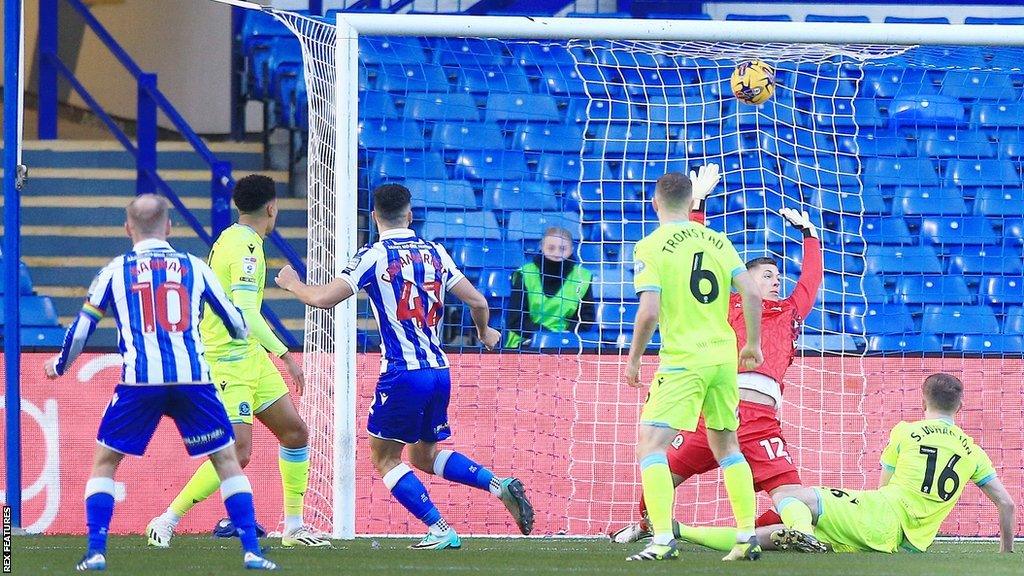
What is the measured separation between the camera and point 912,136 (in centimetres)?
1105

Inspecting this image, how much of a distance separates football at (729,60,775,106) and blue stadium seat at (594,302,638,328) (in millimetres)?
1729

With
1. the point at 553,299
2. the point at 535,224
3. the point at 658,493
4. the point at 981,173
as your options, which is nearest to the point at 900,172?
the point at 981,173

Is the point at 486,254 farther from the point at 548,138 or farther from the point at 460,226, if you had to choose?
the point at 548,138

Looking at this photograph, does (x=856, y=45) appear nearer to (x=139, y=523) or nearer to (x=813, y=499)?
(x=813, y=499)

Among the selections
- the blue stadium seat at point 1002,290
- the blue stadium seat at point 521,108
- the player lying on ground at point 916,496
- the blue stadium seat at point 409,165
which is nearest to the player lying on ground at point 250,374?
the player lying on ground at point 916,496

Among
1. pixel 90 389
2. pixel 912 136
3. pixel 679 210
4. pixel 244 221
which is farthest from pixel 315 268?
pixel 912 136

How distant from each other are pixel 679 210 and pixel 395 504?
3.12 metres

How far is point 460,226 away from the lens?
9984 mm

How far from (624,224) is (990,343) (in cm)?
255

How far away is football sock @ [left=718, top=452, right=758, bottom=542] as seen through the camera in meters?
6.49

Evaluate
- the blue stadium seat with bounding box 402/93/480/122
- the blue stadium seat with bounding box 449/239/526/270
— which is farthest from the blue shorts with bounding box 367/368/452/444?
the blue stadium seat with bounding box 402/93/480/122

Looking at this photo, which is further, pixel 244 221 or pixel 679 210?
pixel 244 221

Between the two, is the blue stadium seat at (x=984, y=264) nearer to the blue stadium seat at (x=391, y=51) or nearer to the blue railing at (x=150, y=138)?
the blue stadium seat at (x=391, y=51)

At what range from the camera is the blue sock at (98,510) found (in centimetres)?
592
